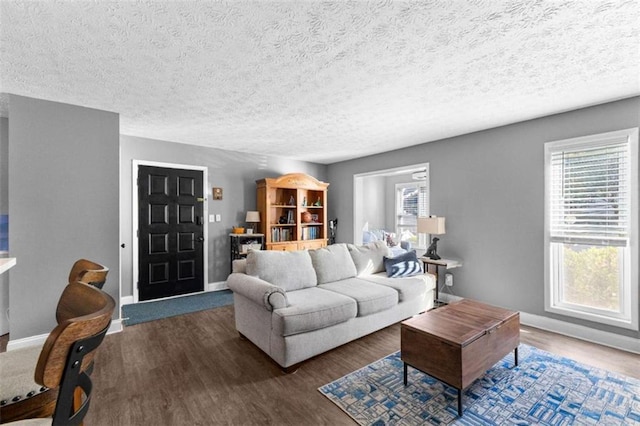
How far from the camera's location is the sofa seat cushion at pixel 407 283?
11.4 feet

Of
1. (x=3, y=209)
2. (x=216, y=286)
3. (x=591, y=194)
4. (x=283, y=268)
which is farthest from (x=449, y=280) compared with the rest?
(x=3, y=209)

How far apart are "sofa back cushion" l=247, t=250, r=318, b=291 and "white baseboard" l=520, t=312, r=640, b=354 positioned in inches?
108

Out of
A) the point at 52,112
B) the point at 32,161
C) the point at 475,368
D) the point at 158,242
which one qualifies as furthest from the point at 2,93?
the point at 475,368

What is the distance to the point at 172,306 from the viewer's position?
4.28m

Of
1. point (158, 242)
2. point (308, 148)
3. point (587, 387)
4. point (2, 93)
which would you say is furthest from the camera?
point (308, 148)

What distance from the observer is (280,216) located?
19.6ft

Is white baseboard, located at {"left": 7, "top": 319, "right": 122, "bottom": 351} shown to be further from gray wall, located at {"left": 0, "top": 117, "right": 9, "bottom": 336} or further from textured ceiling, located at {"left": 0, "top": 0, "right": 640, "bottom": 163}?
textured ceiling, located at {"left": 0, "top": 0, "right": 640, "bottom": 163}

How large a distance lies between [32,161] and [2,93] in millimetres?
696

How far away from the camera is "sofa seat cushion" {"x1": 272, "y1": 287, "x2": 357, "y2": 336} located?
2436 mm

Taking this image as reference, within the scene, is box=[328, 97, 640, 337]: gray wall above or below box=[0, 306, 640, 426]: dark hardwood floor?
above

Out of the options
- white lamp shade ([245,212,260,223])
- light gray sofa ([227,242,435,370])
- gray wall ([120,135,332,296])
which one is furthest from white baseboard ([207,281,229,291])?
light gray sofa ([227,242,435,370])

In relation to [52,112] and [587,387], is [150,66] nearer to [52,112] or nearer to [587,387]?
[52,112]

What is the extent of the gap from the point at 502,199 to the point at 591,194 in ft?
2.87

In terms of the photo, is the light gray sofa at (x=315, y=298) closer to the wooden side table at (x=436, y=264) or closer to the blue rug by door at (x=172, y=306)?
the wooden side table at (x=436, y=264)
